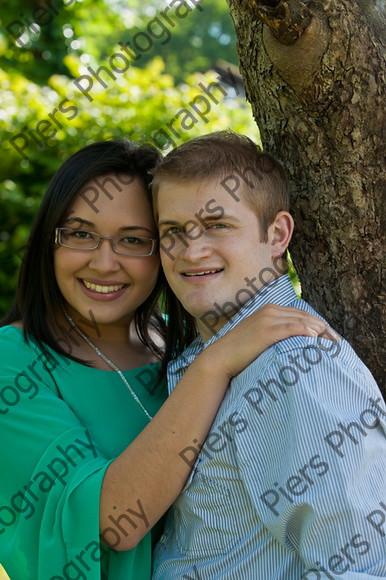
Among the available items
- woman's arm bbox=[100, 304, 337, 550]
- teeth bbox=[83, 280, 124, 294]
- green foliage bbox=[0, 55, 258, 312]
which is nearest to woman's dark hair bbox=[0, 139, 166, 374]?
teeth bbox=[83, 280, 124, 294]

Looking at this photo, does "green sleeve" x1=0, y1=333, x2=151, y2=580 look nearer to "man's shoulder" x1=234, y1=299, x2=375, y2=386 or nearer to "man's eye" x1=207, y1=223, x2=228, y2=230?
"man's shoulder" x1=234, y1=299, x2=375, y2=386

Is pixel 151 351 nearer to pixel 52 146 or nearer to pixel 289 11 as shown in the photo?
pixel 289 11

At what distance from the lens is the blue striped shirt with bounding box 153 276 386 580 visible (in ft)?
5.56

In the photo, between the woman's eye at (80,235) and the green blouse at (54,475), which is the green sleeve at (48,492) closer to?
the green blouse at (54,475)

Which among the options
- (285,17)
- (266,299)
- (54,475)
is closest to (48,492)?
(54,475)

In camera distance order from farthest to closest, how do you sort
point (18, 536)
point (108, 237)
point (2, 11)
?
point (2, 11), point (108, 237), point (18, 536)

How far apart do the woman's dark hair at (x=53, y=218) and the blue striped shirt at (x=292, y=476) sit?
2.61 ft

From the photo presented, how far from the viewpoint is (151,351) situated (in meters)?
2.89

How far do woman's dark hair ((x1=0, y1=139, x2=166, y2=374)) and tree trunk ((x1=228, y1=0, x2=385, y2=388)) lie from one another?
495 mm

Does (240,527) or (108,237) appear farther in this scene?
(108,237)

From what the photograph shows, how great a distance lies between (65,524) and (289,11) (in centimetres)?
148

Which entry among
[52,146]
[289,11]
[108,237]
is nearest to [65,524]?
[108,237]

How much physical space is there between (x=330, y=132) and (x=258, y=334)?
0.68 m

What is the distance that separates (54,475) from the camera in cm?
207
